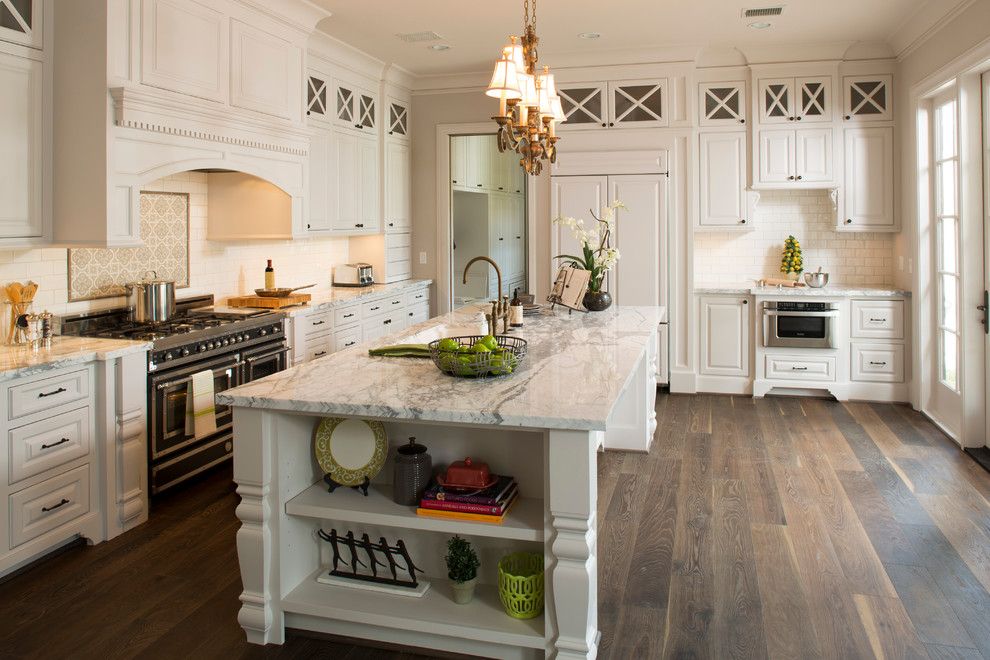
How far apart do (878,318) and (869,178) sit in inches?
46.0

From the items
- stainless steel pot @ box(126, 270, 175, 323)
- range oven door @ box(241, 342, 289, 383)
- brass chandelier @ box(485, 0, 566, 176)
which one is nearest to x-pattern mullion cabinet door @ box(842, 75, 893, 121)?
brass chandelier @ box(485, 0, 566, 176)

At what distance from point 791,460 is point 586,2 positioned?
325 cm

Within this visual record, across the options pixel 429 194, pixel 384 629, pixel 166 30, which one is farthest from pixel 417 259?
pixel 384 629

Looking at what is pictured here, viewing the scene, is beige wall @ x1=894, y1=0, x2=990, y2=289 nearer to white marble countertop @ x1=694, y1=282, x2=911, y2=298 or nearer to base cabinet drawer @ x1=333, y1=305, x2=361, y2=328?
white marble countertop @ x1=694, y1=282, x2=911, y2=298

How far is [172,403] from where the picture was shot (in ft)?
13.1

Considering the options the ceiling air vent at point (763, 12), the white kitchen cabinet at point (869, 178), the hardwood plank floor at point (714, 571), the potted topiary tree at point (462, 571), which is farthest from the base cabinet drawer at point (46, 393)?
the white kitchen cabinet at point (869, 178)

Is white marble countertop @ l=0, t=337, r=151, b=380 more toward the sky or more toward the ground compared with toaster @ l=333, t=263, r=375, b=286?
more toward the ground

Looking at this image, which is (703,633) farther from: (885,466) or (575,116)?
(575,116)

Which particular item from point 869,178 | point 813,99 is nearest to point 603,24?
point 813,99

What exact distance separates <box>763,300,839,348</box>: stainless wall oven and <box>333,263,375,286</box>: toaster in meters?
3.43

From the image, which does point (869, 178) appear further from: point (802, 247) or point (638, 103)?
point (638, 103)

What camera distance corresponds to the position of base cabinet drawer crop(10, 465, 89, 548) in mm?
3199

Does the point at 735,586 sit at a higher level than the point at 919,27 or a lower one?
lower

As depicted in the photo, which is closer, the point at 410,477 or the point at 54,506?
the point at 410,477
